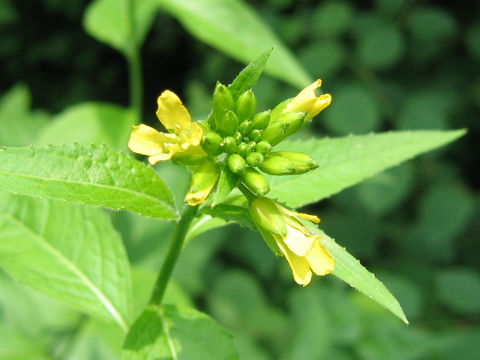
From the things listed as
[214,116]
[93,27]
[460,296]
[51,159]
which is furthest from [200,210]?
[460,296]

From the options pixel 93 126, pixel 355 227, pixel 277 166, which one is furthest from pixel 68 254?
pixel 355 227

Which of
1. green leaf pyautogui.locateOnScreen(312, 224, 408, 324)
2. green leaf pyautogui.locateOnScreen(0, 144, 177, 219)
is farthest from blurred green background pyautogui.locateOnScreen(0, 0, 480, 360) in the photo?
green leaf pyautogui.locateOnScreen(312, 224, 408, 324)

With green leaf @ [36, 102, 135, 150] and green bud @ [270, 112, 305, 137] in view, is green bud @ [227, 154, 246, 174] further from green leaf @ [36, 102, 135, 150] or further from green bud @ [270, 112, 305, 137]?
green leaf @ [36, 102, 135, 150]

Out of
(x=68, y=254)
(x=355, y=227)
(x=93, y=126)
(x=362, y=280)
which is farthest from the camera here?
(x=355, y=227)

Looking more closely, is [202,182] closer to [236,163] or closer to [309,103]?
[236,163]

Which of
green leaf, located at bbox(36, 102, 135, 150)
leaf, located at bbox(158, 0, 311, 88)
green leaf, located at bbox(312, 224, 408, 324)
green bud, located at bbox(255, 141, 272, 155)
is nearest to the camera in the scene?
green leaf, located at bbox(312, 224, 408, 324)
